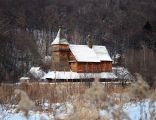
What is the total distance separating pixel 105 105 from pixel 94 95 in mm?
487

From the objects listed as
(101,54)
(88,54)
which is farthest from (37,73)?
(101,54)

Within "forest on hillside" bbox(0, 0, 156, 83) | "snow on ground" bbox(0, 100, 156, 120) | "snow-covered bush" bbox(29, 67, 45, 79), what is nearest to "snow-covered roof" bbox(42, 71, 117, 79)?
"snow-covered bush" bbox(29, 67, 45, 79)

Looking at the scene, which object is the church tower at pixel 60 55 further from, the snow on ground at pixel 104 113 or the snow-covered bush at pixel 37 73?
the snow on ground at pixel 104 113

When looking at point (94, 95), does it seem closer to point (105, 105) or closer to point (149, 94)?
point (105, 105)

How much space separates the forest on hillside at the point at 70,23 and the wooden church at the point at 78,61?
13.6 meters

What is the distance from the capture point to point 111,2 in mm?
87812

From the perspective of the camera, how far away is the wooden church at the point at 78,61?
44.8 meters

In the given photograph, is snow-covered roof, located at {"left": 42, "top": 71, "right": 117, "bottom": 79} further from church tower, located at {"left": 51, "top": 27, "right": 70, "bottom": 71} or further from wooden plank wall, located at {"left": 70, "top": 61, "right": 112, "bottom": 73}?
church tower, located at {"left": 51, "top": 27, "right": 70, "bottom": 71}

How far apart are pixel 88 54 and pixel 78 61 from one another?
216cm

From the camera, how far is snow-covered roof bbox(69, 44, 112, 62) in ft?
150

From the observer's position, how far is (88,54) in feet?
154

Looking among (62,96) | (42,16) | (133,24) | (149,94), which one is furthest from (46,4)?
(149,94)

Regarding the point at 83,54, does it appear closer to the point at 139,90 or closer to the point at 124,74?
the point at 124,74

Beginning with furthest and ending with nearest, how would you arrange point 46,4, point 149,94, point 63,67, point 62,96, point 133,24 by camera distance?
point 46,4
point 133,24
point 63,67
point 62,96
point 149,94
